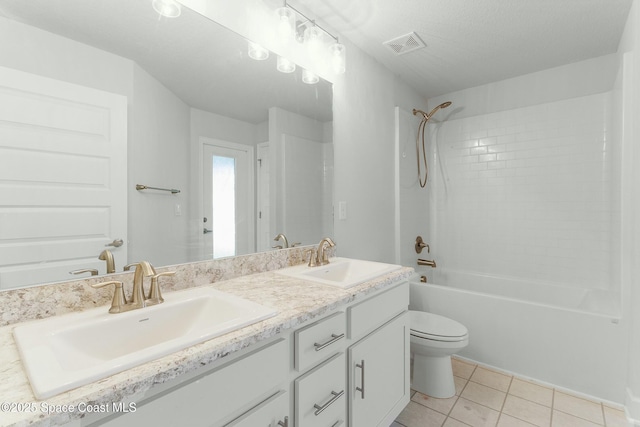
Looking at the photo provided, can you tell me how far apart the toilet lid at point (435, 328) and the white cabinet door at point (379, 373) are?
29cm

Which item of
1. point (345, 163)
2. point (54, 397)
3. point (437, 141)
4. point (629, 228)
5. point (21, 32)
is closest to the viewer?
point (54, 397)

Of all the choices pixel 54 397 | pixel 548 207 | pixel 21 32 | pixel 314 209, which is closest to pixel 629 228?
pixel 548 207

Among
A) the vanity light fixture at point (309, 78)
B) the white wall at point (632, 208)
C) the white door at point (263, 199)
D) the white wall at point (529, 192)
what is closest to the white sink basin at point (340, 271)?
the white door at point (263, 199)

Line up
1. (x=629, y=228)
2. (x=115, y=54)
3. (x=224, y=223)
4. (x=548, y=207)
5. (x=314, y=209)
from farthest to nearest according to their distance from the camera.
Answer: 1. (x=548, y=207)
2. (x=314, y=209)
3. (x=629, y=228)
4. (x=224, y=223)
5. (x=115, y=54)

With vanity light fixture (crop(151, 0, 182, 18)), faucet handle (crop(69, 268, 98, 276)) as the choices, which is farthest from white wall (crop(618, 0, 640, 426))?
faucet handle (crop(69, 268, 98, 276))

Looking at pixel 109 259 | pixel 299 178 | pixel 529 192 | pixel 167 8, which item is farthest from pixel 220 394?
pixel 529 192

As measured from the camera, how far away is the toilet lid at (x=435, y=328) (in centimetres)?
176

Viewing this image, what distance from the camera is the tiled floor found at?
1.61 metres

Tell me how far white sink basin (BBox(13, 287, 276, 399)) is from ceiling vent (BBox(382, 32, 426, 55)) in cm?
197

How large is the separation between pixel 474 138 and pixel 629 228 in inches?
58.9

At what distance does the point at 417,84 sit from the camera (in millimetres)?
2771

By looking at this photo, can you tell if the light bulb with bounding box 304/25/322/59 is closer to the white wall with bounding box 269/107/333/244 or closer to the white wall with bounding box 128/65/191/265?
the white wall with bounding box 269/107/333/244

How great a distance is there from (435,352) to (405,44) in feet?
6.71

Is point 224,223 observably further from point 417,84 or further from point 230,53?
point 417,84
